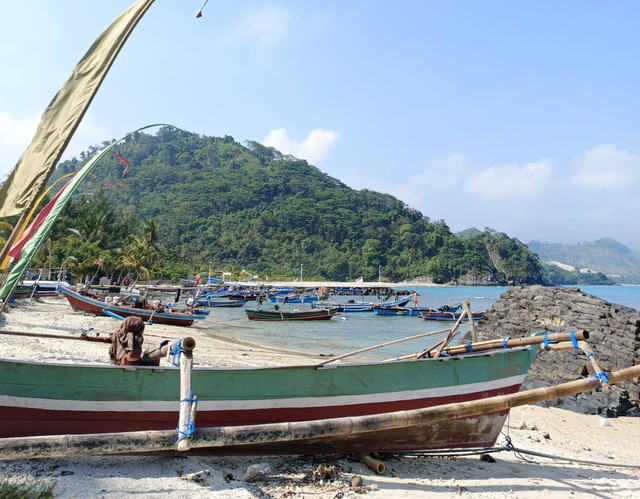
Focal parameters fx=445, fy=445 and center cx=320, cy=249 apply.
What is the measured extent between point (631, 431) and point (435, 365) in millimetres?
6190

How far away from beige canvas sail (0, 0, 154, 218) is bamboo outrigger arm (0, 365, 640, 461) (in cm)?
192

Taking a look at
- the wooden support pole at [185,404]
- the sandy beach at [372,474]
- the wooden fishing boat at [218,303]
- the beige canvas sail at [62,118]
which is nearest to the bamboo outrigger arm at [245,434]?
the wooden support pole at [185,404]

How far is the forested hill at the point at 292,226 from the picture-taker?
115 metres

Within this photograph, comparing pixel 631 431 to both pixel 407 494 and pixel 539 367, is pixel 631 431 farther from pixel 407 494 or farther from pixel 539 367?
pixel 407 494

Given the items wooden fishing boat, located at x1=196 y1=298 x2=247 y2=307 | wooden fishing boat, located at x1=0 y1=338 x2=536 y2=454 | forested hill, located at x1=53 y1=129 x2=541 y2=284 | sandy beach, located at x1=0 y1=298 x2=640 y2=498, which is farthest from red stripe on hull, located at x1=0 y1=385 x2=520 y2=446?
forested hill, located at x1=53 y1=129 x2=541 y2=284

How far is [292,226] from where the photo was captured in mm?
131500

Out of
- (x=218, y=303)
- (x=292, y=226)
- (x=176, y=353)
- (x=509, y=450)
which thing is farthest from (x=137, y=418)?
(x=292, y=226)

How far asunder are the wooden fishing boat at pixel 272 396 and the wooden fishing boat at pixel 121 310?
17.9 metres

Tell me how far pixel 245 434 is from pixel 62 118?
3233 mm

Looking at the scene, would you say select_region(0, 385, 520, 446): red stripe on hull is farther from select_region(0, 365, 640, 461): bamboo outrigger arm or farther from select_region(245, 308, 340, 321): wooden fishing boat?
select_region(245, 308, 340, 321): wooden fishing boat

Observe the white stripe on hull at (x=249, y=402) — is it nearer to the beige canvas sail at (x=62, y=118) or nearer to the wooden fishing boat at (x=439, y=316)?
the beige canvas sail at (x=62, y=118)

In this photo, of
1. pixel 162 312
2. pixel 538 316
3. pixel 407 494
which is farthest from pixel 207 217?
pixel 407 494

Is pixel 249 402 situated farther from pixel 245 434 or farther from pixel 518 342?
pixel 518 342

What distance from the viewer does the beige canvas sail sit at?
3562 millimetres
